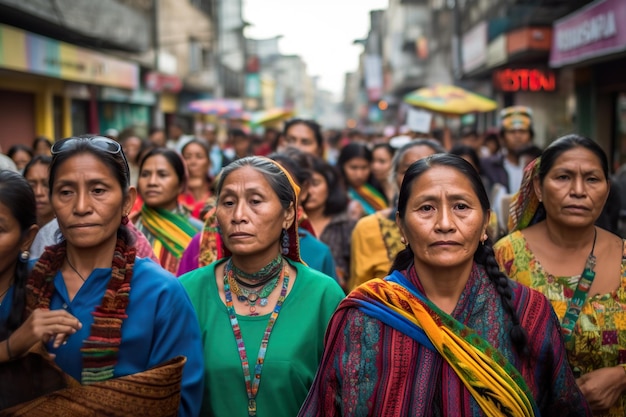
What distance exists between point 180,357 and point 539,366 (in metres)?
1.29

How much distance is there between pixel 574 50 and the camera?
41.0ft

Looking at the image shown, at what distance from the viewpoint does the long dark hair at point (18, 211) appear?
262 cm

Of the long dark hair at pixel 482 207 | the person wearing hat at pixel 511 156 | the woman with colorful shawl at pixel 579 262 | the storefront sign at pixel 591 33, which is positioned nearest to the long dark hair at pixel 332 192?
the person wearing hat at pixel 511 156

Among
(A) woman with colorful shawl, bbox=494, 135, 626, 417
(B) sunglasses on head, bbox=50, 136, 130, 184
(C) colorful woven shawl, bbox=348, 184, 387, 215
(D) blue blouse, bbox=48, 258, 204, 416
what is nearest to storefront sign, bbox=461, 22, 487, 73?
(C) colorful woven shawl, bbox=348, 184, 387, 215

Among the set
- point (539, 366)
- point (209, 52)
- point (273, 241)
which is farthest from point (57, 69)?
point (209, 52)

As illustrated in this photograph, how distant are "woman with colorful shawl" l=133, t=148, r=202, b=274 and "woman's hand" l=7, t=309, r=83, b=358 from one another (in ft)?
8.61

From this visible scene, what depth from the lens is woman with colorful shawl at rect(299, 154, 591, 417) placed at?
251 centimetres

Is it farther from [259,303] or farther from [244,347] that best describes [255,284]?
[244,347]

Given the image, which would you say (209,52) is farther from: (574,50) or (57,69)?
(574,50)

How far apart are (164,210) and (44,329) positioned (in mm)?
3132

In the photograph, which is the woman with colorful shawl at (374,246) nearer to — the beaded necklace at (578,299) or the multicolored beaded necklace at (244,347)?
the beaded necklace at (578,299)

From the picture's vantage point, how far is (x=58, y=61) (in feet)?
52.7

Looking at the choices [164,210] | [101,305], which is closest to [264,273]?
[101,305]

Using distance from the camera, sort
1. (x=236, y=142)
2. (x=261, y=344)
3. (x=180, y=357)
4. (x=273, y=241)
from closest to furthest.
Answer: (x=180, y=357) → (x=261, y=344) → (x=273, y=241) → (x=236, y=142)
